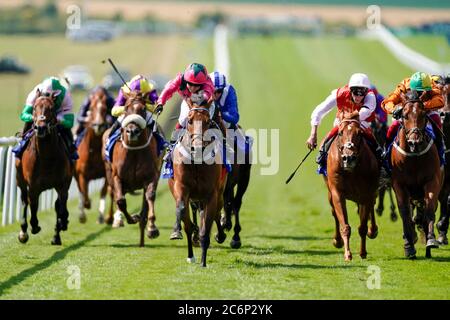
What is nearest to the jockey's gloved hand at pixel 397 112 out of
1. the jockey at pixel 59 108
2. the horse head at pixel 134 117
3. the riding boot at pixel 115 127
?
the horse head at pixel 134 117

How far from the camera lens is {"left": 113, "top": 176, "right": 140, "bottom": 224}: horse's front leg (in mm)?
13383

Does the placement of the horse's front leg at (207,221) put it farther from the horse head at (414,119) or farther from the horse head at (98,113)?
the horse head at (98,113)

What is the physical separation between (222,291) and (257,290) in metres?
0.31

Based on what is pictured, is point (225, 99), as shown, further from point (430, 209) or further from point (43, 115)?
point (430, 209)

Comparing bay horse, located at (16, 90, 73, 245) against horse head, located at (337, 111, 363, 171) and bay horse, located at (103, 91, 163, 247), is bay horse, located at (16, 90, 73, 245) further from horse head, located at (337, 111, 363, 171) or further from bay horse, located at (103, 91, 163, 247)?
horse head, located at (337, 111, 363, 171)

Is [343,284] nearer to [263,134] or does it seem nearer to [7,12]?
[263,134]

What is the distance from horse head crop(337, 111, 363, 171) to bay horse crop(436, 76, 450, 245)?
2.26m

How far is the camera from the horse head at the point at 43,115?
42.1ft

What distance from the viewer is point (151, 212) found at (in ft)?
43.0

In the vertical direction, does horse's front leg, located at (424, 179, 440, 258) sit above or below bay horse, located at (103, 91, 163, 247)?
below

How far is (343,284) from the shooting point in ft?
31.8

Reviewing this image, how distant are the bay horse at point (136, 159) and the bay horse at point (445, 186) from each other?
367 centimetres

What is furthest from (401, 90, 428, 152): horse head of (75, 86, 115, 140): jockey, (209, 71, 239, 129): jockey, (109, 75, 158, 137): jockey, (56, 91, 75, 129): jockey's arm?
(75, 86, 115, 140): jockey
